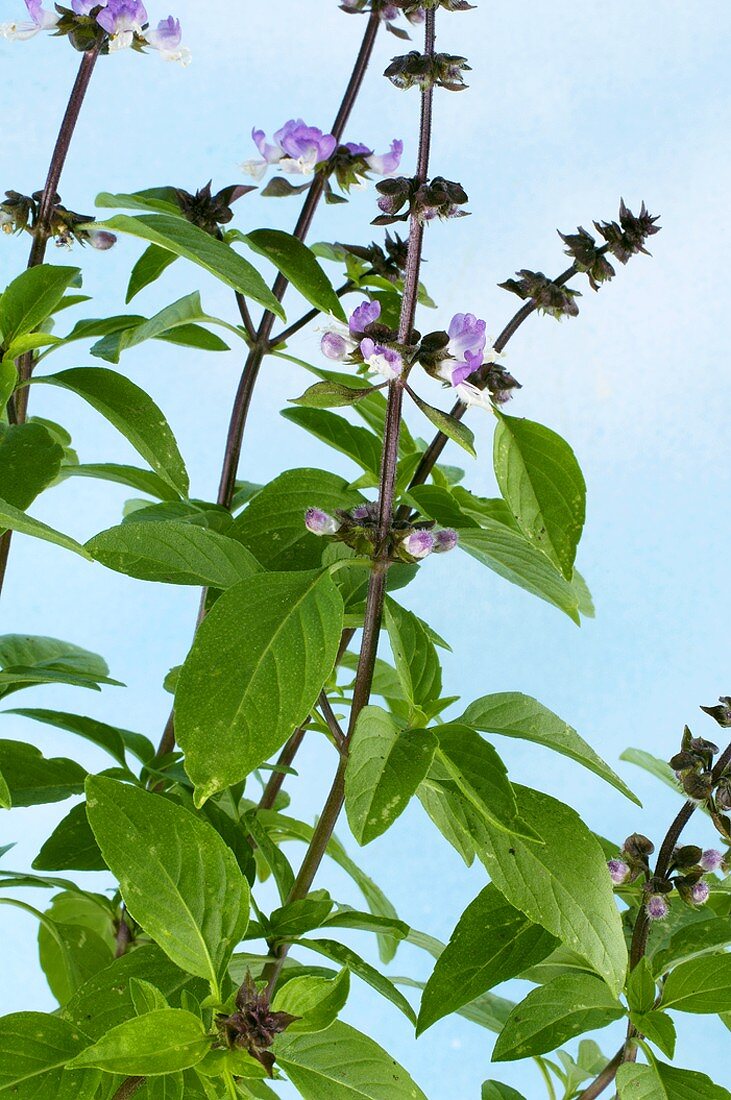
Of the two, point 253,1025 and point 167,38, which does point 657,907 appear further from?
point 167,38

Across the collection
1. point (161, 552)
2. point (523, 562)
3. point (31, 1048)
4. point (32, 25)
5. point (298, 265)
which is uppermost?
point (32, 25)

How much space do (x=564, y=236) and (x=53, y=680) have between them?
415 millimetres

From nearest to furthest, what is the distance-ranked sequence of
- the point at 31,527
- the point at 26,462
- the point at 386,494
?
the point at 31,527 → the point at 386,494 → the point at 26,462

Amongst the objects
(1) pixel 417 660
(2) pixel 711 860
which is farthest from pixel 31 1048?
(2) pixel 711 860

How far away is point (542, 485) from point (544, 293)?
0.15 meters

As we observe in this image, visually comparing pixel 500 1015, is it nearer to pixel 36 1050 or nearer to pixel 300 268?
pixel 36 1050

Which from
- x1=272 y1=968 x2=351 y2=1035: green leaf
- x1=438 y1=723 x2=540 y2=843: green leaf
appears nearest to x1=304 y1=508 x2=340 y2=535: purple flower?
x1=438 y1=723 x2=540 y2=843: green leaf

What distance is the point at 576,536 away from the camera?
762mm

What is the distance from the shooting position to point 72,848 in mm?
858

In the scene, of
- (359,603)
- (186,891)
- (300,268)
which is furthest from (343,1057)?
(300,268)

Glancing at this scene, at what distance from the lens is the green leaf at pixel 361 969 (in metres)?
0.71

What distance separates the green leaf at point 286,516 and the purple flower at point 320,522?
131mm

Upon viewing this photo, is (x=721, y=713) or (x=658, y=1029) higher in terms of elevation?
(x=721, y=713)

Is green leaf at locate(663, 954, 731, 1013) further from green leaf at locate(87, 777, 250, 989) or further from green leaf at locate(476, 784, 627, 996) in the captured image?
green leaf at locate(87, 777, 250, 989)
